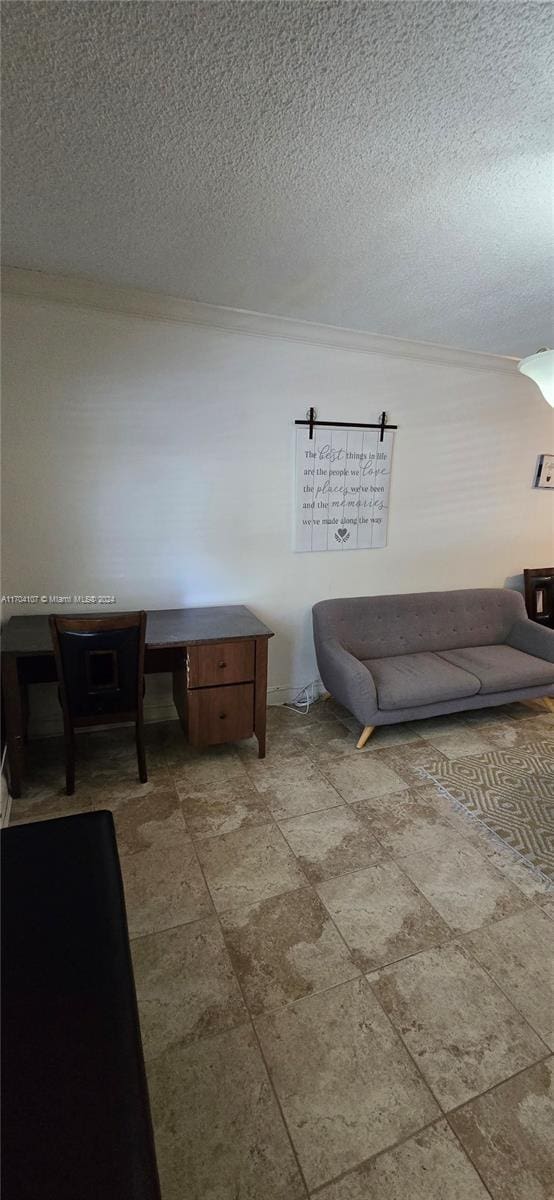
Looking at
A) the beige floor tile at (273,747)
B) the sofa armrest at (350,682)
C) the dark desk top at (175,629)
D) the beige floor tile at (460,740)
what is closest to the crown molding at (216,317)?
the dark desk top at (175,629)

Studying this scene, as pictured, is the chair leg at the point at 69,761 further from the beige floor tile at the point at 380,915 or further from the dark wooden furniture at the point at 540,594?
the dark wooden furniture at the point at 540,594

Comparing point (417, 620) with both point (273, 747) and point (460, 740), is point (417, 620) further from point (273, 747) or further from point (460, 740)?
point (273, 747)

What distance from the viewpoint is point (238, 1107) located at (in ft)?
3.65

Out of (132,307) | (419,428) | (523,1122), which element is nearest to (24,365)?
(132,307)

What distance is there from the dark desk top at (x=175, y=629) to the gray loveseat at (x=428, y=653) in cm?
62

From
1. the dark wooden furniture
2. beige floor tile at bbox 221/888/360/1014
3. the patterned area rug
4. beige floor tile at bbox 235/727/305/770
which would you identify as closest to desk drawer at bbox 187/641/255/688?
beige floor tile at bbox 235/727/305/770

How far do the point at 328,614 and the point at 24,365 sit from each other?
84.1 inches

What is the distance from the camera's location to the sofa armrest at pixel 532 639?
3225mm

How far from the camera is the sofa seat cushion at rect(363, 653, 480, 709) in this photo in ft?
8.68

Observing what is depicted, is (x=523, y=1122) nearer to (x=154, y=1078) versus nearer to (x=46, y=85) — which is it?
(x=154, y=1078)

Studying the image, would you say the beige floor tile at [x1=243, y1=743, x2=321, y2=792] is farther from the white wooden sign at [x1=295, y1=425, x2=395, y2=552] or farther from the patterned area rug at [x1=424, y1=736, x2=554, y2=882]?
the white wooden sign at [x1=295, y1=425, x2=395, y2=552]

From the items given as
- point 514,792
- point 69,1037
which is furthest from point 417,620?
point 69,1037

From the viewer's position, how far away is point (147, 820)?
206cm

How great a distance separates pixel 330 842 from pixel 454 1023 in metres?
0.73
